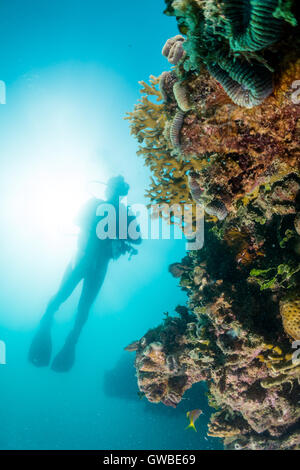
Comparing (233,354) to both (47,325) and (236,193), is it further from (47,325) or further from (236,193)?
(47,325)

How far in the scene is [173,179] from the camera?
5.09 m

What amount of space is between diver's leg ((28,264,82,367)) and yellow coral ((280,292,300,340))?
882 inches

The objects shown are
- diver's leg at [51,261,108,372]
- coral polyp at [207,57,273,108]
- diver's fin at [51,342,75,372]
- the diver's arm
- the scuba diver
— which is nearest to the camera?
coral polyp at [207,57,273,108]

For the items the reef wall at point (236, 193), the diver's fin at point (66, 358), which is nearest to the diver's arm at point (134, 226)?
the reef wall at point (236, 193)

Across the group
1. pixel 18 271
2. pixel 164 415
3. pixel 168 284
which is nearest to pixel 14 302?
pixel 18 271

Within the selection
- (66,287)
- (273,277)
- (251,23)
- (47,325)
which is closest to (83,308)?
(66,287)

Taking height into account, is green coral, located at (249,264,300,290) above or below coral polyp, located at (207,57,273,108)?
below

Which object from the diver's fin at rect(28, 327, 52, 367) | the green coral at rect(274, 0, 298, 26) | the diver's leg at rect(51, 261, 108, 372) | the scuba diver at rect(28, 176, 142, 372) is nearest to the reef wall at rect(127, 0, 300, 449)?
the green coral at rect(274, 0, 298, 26)

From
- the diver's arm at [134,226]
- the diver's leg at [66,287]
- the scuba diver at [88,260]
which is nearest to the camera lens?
the diver's arm at [134,226]

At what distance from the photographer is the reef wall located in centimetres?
199

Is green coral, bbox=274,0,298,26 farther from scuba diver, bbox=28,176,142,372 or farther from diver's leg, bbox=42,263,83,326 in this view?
diver's leg, bbox=42,263,83,326

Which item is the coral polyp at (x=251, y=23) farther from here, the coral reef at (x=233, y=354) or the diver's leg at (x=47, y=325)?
the diver's leg at (x=47, y=325)

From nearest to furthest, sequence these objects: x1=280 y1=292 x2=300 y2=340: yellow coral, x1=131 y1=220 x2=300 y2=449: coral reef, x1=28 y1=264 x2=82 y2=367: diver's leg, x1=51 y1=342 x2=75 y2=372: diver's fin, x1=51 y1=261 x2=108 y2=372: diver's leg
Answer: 1. x1=280 y1=292 x2=300 y2=340: yellow coral
2. x1=131 y1=220 x2=300 y2=449: coral reef
3. x1=51 y1=261 x2=108 y2=372: diver's leg
4. x1=28 y1=264 x2=82 y2=367: diver's leg
5. x1=51 y1=342 x2=75 y2=372: diver's fin

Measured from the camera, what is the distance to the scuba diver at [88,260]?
20.6m
